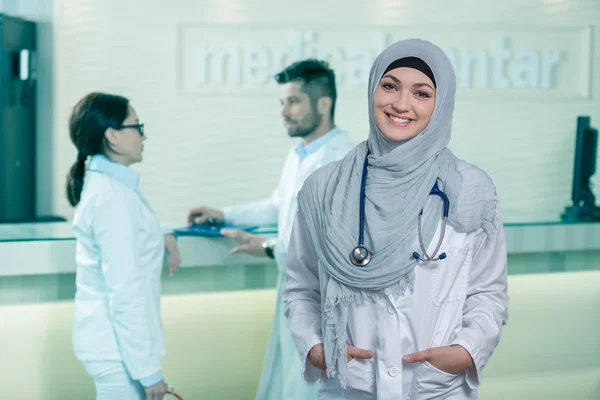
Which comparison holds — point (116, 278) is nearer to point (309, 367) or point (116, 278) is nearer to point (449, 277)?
point (309, 367)

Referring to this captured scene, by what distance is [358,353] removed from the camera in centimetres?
175

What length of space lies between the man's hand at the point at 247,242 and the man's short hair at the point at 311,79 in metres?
0.65

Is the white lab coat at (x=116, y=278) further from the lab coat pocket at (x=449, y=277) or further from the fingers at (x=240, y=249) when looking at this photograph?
the lab coat pocket at (x=449, y=277)

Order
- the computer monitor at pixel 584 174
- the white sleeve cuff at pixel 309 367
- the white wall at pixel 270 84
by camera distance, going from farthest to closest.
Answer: the white wall at pixel 270 84, the computer monitor at pixel 584 174, the white sleeve cuff at pixel 309 367

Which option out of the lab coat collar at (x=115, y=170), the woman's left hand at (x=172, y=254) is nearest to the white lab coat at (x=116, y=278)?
the lab coat collar at (x=115, y=170)

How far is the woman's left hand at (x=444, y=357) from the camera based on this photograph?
173cm

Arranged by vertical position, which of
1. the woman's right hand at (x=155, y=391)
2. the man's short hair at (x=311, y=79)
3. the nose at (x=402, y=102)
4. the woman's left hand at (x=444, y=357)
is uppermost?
the man's short hair at (x=311, y=79)

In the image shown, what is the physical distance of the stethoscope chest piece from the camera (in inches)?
69.1

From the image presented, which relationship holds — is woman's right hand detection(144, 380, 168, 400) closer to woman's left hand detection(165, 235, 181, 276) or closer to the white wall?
woman's left hand detection(165, 235, 181, 276)

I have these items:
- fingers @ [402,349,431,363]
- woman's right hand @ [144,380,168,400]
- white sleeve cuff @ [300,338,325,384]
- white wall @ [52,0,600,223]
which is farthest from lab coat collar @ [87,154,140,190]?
white wall @ [52,0,600,223]

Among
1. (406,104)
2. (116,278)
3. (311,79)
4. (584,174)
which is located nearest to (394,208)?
(406,104)

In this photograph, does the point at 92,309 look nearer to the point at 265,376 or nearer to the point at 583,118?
the point at 265,376

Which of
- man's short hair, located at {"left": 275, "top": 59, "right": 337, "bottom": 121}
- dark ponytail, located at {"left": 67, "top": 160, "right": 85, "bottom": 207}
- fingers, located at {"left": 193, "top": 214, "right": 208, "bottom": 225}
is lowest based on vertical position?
fingers, located at {"left": 193, "top": 214, "right": 208, "bottom": 225}

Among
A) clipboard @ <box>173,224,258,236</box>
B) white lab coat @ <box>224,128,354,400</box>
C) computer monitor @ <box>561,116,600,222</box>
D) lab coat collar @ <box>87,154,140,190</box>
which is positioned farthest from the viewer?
computer monitor @ <box>561,116,600,222</box>
